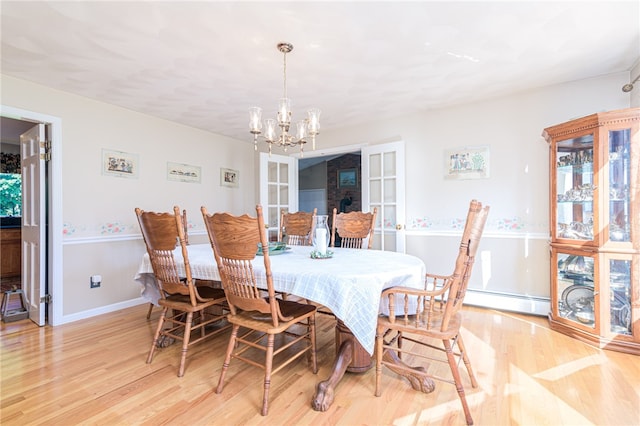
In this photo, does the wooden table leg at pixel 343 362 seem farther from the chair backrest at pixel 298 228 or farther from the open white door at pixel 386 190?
the open white door at pixel 386 190

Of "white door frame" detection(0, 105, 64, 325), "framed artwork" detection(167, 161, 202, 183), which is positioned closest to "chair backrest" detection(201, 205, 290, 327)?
"white door frame" detection(0, 105, 64, 325)

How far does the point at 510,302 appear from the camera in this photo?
126 inches

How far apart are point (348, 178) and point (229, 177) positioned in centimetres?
366

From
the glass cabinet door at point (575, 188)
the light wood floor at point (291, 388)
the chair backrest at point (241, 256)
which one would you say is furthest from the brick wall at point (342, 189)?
the chair backrest at point (241, 256)

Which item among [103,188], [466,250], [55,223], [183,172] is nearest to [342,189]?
[183,172]

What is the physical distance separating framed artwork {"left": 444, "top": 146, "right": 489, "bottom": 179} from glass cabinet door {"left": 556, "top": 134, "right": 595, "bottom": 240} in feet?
2.31

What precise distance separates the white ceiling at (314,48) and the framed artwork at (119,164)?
23.1 inches

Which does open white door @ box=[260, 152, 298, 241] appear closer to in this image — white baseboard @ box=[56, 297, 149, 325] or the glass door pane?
white baseboard @ box=[56, 297, 149, 325]

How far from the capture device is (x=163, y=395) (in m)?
1.78

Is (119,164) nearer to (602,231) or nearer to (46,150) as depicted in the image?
(46,150)

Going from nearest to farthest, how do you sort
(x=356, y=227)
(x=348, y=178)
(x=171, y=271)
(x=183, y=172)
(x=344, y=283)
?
1. (x=344, y=283)
2. (x=171, y=271)
3. (x=356, y=227)
4. (x=183, y=172)
5. (x=348, y=178)

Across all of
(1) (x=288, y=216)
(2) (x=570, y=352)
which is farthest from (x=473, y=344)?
(1) (x=288, y=216)

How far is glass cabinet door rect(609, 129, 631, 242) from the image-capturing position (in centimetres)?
234

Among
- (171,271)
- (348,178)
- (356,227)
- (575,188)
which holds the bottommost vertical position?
(171,271)
